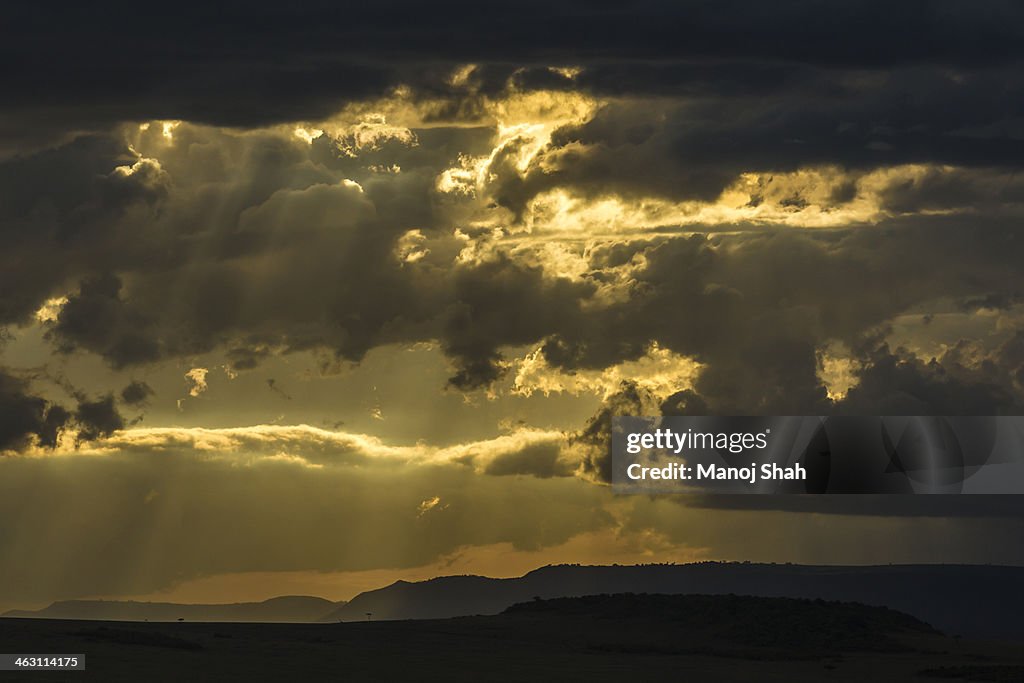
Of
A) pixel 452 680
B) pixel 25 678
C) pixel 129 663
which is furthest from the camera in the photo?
pixel 452 680

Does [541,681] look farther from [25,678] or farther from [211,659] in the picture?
[25,678]

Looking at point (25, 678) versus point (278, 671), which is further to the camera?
point (278, 671)

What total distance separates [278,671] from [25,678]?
38298 mm

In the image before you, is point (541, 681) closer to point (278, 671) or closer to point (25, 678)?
point (278, 671)

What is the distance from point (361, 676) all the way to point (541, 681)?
68.8 feet

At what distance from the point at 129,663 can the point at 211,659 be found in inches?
656

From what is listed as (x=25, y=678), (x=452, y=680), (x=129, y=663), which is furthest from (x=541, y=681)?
(x=25, y=678)

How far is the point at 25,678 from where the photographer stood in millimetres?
158875

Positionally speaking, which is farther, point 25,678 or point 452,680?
point 452,680

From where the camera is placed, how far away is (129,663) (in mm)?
183375

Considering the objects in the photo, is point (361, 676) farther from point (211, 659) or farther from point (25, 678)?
point (25, 678)

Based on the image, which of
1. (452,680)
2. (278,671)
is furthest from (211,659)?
(452,680)

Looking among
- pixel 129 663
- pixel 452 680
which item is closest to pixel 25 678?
pixel 129 663

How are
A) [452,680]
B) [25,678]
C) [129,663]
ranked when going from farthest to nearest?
1. [452,680]
2. [129,663]
3. [25,678]
